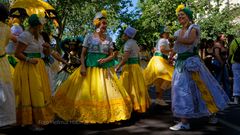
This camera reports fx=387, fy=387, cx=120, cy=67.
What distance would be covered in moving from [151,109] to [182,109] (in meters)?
2.69

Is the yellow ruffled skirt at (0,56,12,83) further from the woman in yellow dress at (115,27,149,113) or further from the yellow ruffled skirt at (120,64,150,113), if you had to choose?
the yellow ruffled skirt at (120,64,150,113)

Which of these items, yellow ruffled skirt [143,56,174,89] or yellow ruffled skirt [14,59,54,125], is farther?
yellow ruffled skirt [143,56,174,89]

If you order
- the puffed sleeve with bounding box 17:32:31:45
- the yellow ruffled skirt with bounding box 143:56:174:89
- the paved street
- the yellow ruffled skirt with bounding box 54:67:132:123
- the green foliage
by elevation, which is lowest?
the paved street

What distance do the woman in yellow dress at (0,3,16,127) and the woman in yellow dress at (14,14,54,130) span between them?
408 mm

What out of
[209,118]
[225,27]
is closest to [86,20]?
[225,27]

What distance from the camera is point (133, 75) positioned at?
27.7ft

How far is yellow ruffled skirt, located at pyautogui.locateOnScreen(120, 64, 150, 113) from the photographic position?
8.28 metres

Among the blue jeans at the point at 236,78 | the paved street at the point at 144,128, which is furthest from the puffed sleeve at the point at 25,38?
the blue jeans at the point at 236,78

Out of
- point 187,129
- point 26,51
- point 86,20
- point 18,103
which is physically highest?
point 86,20

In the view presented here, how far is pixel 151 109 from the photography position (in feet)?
30.1

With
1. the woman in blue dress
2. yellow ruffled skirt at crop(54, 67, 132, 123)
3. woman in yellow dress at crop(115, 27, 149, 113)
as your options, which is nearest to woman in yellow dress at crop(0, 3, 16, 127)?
yellow ruffled skirt at crop(54, 67, 132, 123)

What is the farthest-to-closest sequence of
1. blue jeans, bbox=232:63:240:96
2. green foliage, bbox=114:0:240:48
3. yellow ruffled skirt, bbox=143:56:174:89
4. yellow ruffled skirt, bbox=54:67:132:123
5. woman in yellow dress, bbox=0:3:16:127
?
green foliage, bbox=114:0:240:48 < blue jeans, bbox=232:63:240:96 < yellow ruffled skirt, bbox=143:56:174:89 < yellow ruffled skirt, bbox=54:67:132:123 < woman in yellow dress, bbox=0:3:16:127

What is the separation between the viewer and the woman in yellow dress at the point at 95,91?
681 cm

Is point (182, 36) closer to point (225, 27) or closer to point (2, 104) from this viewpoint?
point (2, 104)
